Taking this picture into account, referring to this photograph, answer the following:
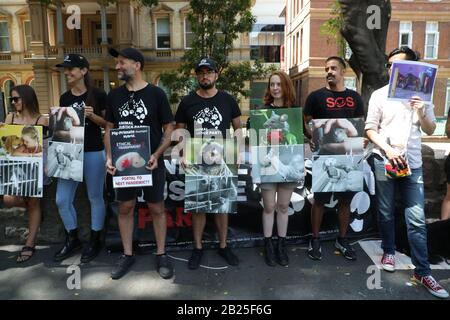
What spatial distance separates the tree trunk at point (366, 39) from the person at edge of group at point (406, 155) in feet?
7.79

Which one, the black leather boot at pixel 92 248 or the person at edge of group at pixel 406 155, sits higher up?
the person at edge of group at pixel 406 155

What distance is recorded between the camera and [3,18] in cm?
2923

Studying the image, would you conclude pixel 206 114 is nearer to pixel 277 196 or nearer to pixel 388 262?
pixel 277 196

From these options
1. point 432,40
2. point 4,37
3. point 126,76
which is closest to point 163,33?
point 4,37

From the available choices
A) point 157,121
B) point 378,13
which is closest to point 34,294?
point 157,121

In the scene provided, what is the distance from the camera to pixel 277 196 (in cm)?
402

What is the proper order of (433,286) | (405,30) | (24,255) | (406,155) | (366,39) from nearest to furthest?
(433,286) → (406,155) → (24,255) → (366,39) → (405,30)

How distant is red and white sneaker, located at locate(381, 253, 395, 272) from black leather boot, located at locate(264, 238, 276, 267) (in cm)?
110

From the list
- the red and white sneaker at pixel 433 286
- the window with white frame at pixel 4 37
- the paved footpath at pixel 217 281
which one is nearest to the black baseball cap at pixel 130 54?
the paved footpath at pixel 217 281

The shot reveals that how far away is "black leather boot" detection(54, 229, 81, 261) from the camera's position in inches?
161

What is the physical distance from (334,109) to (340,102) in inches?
4.2

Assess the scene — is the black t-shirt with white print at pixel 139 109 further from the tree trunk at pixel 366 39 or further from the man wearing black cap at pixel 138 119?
the tree trunk at pixel 366 39

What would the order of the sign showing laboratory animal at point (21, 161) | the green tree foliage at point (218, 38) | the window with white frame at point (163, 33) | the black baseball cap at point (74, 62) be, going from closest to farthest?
the black baseball cap at point (74, 62) → the sign showing laboratory animal at point (21, 161) → the green tree foliage at point (218, 38) → the window with white frame at point (163, 33)

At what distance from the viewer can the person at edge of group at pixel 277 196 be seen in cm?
387
